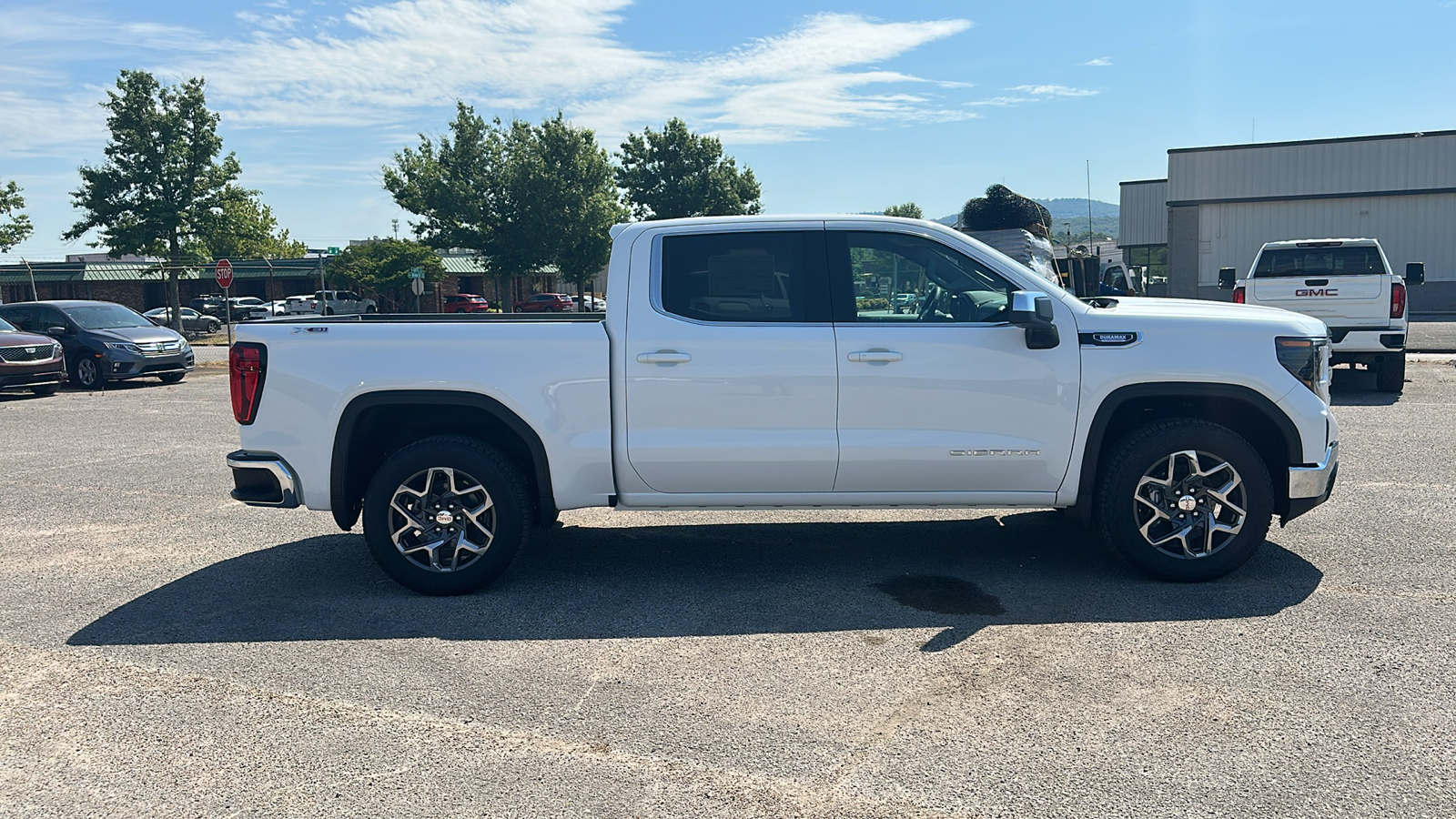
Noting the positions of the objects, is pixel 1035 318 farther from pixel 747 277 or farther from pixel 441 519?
pixel 441 519

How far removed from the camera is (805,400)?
576 centimetres

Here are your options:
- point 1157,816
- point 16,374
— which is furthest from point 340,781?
point 16,374

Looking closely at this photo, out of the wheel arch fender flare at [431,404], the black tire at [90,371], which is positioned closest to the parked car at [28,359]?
the black tire at [90,371]

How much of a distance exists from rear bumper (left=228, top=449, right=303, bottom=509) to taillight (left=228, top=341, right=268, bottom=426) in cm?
21

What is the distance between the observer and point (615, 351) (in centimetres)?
579

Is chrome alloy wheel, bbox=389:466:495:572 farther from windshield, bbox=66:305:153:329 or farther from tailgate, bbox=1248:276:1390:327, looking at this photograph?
windshield, bbox=66:305:153:329

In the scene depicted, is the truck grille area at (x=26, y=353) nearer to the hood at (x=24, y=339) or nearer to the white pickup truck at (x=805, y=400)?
the hood at (x=24, y=339)

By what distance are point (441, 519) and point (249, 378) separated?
3.98ft

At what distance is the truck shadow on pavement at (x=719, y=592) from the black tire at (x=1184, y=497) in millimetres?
141

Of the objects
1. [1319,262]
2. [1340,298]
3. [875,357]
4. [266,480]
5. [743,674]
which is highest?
[1319,262]

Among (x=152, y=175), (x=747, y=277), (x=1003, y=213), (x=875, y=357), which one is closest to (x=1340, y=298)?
(x=1003, y=213)

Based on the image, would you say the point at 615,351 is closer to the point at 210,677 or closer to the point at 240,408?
the point at 240,408

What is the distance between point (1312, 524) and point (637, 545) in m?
4.13

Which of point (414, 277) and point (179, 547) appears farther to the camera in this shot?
point (414, 277)
